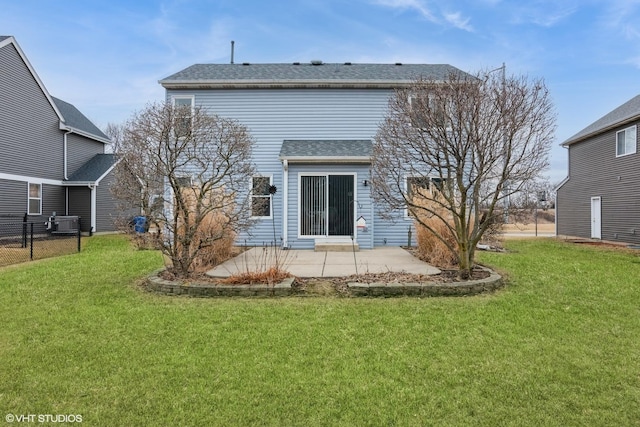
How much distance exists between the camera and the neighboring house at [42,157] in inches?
627

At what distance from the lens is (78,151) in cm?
2061

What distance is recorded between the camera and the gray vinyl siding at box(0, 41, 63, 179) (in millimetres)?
15828

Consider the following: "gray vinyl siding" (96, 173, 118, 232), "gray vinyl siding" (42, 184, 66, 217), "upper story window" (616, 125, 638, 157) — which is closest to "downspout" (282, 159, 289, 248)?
"gray vinyl siding" (96, 173, 118, 232)

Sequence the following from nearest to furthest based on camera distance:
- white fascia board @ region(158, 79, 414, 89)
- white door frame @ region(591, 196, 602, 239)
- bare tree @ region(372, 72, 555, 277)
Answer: bare tree @ region(372, 72, 555, 277)
white fascia board @ region(158, 79, 414, 89)
white door frame @ region(591, 196, 602, 239)

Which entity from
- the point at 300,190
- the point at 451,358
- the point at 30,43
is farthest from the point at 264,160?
the point at 30,43

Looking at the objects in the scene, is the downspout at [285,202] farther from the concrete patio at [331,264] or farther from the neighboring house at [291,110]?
the concrete patio at [331,264]

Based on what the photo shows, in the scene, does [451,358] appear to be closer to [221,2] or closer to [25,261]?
[25,261]

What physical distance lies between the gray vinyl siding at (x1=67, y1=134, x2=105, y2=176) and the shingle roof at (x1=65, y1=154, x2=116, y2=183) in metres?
0.22

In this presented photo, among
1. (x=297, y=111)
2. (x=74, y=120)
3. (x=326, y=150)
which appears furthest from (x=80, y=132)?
(x=326, y=150)

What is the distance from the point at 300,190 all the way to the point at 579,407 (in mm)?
9987

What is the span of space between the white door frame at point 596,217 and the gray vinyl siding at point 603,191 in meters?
0.22

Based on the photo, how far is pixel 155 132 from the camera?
6.77m

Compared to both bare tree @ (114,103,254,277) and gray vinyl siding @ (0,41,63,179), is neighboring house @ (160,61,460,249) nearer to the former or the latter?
bare tree @ (114,103,254,277)

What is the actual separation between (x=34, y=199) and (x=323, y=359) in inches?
753
